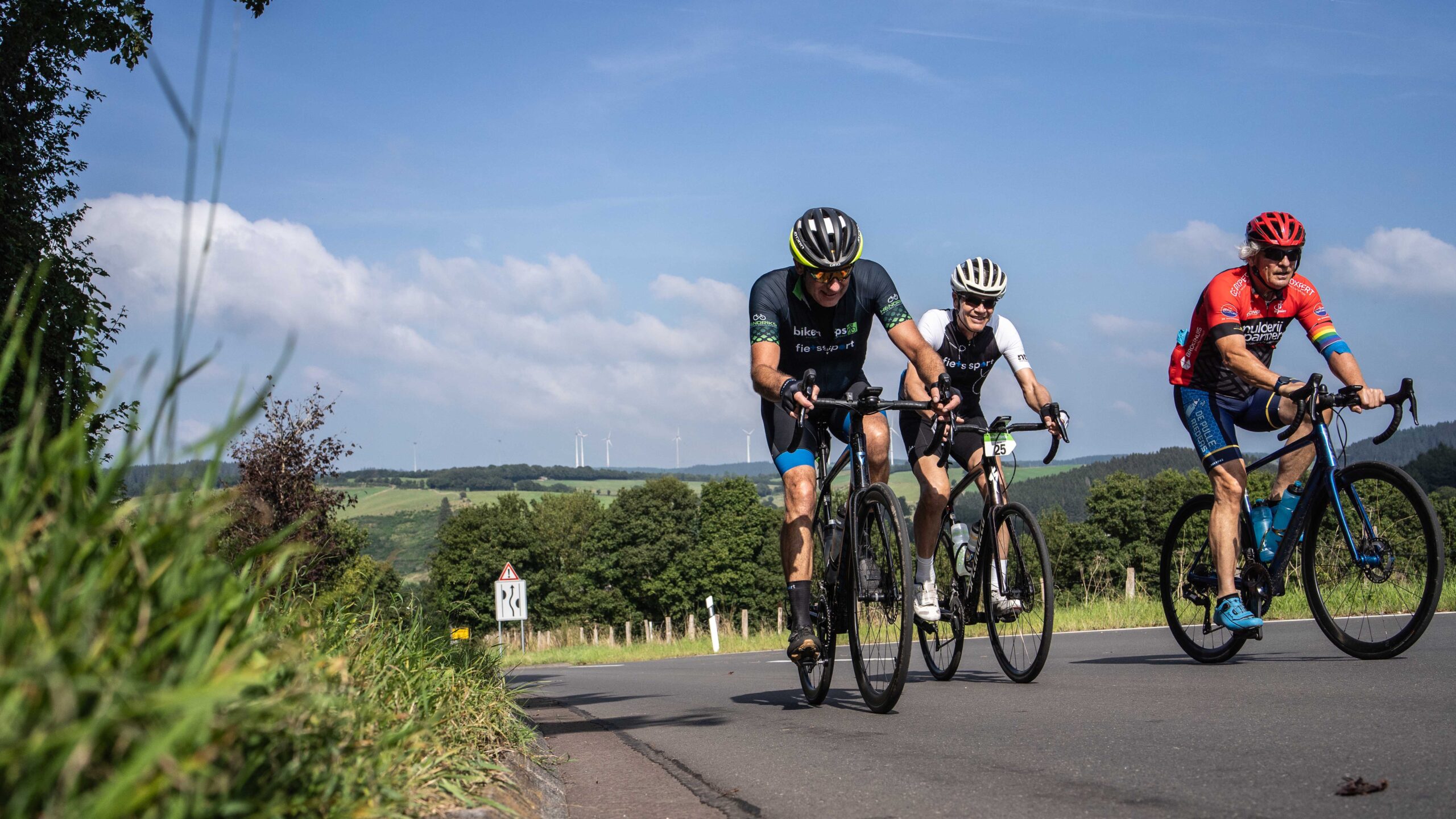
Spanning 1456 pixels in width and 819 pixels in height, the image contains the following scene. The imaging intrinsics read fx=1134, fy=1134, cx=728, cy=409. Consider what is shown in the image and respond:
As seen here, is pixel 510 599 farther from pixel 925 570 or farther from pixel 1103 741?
pixel 1103 741

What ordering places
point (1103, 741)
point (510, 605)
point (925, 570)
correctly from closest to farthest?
1. point (1103, 741)
2. point (925, 570)
3. point (510, 605)

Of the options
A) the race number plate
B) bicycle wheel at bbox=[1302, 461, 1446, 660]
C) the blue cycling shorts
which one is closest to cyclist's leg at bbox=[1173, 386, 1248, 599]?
the blue cycling shorts

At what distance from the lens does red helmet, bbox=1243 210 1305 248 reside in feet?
20.7

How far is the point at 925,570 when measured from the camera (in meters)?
6.70

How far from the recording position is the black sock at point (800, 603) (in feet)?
19.6

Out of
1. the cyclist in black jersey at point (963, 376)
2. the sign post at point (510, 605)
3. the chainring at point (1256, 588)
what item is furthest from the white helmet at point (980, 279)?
the sign post at point (510, 605)

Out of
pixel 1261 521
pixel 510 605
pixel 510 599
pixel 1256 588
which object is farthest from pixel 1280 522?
pixel 510 599

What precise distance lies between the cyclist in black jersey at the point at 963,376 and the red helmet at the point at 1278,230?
1.50 m

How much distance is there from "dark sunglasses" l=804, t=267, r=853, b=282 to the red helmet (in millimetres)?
2369

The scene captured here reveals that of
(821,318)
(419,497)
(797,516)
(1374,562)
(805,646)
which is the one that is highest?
(419,497)

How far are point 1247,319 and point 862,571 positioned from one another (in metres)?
2.81

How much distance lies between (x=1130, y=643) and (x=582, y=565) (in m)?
87.4

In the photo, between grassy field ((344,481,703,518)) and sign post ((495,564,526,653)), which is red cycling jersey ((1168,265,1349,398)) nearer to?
sign post ((495,564,526,653))

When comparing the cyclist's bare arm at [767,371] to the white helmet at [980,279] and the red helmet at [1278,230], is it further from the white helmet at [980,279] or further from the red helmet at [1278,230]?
the red helmet at [1278,230]
